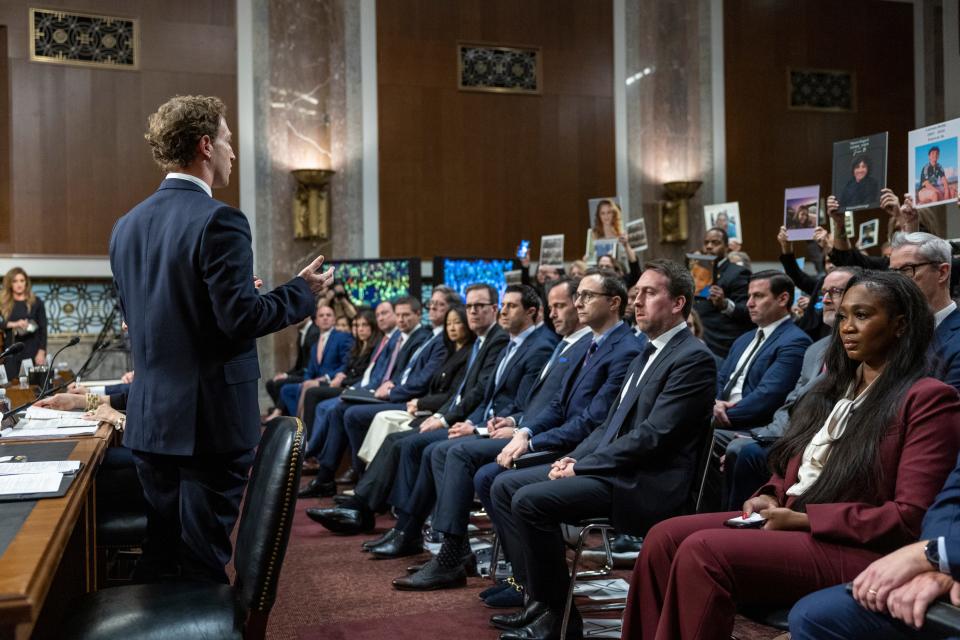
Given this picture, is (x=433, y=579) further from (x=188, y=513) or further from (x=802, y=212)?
(x=802, y=212)

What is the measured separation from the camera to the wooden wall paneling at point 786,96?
10688 mm

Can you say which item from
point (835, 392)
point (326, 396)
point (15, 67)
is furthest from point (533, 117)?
point (835, 392)

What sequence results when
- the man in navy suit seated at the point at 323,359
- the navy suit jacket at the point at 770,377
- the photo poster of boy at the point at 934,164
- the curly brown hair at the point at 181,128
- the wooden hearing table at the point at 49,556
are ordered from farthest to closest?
the man in navy suit seated at the point at 323,359 → the navy suit jacket at the point at 770,377 → the photo poster of boy at the point at 934,164 → the curly brown hair at the point at 181,128 → the wooden hearing table at the point at 49,556

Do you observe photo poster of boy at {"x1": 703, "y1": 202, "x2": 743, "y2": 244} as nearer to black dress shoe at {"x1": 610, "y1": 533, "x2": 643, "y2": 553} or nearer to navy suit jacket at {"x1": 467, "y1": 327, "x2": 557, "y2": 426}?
navy suit jacket at {"x1": 467, "y1": 327, "x2": 557, "y2": 426}

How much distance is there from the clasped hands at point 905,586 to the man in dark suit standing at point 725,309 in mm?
4124

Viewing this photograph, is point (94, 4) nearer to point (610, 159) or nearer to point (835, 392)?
point (610, 159)

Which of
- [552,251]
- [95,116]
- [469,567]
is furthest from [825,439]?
[95,116]

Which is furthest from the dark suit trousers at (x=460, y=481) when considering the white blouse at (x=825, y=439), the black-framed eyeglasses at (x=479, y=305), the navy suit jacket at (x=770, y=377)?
the white blouse at (x=825, y=439)

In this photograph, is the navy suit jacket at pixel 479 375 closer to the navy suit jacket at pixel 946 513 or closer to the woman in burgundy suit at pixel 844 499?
the woman in burgundy suit at pixel 844 499

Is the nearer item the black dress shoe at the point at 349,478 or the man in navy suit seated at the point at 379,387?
the man in navy suit seated at the point at 379,387

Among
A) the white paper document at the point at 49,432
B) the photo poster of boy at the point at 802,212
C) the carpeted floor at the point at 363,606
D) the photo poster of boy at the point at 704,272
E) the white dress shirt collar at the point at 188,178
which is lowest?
the carpeted floor at the point at 363,606

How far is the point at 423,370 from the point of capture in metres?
5.99

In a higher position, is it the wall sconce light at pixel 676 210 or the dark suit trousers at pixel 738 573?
the wall sconce light at pixel 676 210

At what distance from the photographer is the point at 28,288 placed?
7957 millimetres
